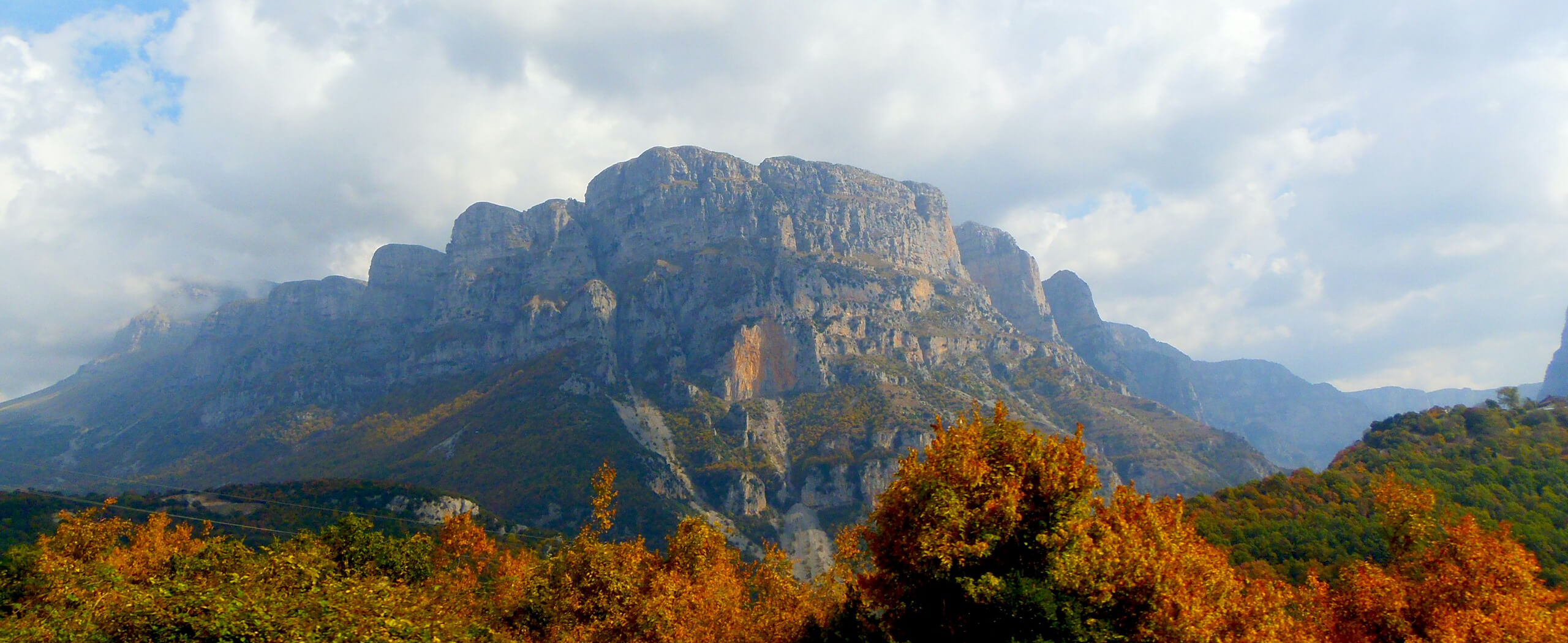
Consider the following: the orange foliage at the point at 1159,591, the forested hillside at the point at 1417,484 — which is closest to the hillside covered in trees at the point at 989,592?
the orange foliage at the point at 1159,591

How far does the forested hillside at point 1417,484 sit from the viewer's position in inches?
2275

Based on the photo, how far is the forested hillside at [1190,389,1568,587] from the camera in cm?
5778

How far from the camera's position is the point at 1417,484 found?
68.9m

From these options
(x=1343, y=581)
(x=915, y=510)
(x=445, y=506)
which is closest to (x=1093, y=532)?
(x=915, y=510)

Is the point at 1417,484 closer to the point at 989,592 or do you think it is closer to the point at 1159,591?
the point at 1159,591

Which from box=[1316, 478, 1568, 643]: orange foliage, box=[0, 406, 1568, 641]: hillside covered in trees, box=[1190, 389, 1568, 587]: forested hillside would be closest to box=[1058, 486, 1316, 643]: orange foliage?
box=[0, 406, 1568, 641]: hillside covered in trees

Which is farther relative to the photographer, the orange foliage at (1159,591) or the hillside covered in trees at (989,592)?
the orange foliage at (1159,591)

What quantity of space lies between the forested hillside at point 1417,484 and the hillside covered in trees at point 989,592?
117 feet

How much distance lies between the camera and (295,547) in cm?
3669

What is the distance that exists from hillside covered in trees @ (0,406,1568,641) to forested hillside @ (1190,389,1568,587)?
3564cm

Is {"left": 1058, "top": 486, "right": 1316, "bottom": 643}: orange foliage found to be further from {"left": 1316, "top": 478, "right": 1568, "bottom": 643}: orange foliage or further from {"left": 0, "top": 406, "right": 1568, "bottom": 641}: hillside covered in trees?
{"left": 1316, "top": 478, "right": 1568, "bottom": 643}: orange foliage

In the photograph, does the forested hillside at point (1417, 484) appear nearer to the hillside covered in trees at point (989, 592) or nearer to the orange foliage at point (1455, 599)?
the orange foliage at point (1455, 599)

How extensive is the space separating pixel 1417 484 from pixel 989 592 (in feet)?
262

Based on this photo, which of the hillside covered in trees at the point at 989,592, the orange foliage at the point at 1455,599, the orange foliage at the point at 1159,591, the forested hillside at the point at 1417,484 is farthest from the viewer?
the forested hillside at the point at 1417,484
